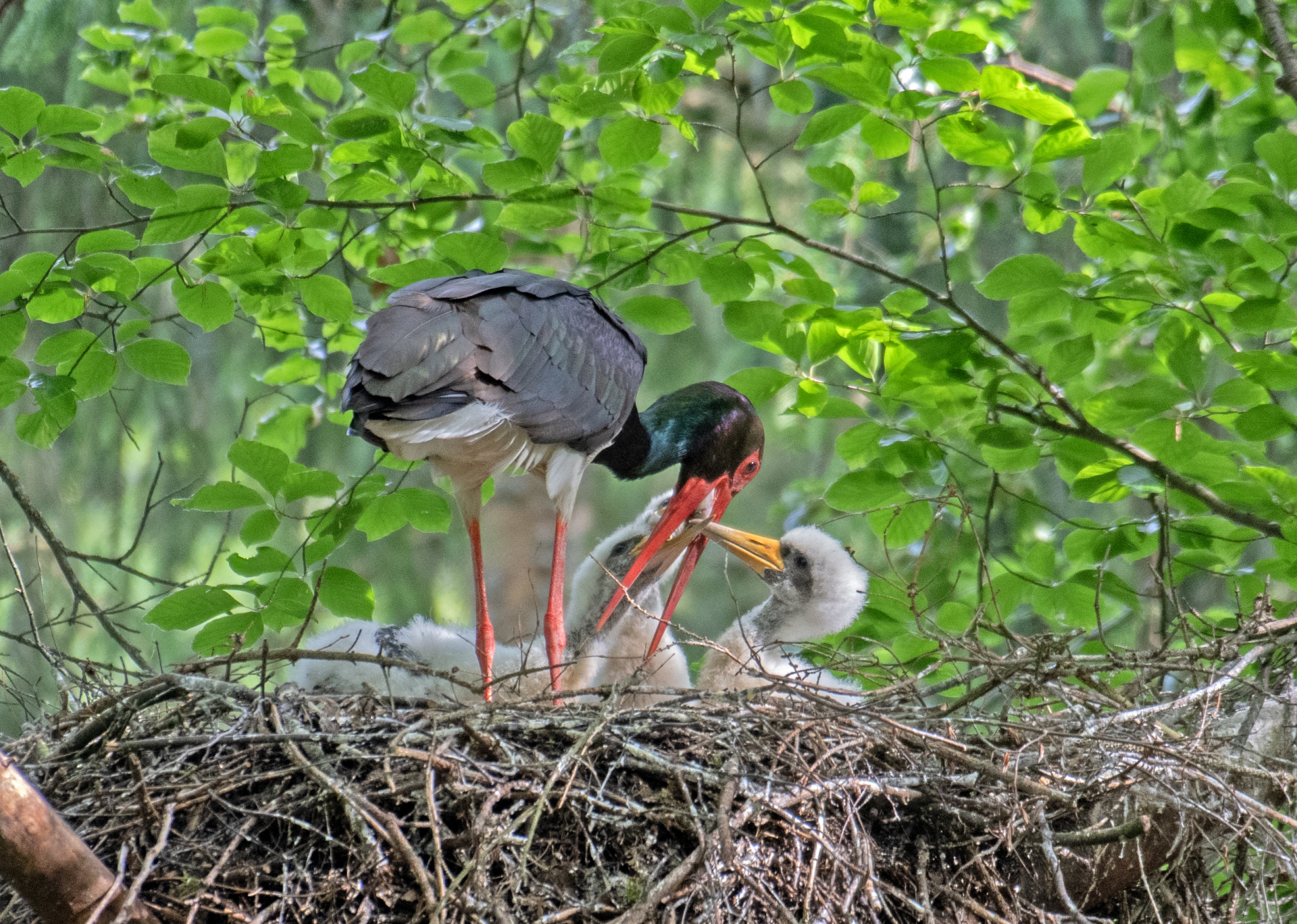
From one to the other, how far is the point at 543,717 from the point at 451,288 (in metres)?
1.22

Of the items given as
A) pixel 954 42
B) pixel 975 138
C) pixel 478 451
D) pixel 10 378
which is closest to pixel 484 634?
pixel 478 451

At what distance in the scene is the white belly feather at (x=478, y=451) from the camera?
273 cm

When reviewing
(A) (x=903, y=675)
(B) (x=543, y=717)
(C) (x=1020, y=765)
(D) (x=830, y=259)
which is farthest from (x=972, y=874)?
(D) (x=830, y=259)

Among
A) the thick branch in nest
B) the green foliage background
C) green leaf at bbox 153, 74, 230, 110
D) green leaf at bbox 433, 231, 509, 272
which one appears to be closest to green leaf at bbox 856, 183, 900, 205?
the green foliage background

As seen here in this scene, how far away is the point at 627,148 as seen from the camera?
9.39 ft

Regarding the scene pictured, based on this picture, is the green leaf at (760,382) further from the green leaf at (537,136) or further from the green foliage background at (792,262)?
the green leaf at (537,136)

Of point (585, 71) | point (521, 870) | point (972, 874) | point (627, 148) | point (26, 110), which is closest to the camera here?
point (521, 870)

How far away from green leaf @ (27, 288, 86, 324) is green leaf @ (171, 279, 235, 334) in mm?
245

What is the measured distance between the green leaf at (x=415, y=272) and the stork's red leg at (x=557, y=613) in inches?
31.4

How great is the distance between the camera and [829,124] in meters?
2.76

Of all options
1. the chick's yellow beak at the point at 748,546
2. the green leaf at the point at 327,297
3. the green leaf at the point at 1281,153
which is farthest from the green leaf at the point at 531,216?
the green leaf at the point at 1281,153

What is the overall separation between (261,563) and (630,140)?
1467 millimetres

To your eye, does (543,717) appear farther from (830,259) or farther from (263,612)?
(830,259)

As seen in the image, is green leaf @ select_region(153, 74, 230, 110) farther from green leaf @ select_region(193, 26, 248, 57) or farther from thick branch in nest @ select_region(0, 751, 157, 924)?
thick branch in nest @ select_region(0, 751, 157, 924)
